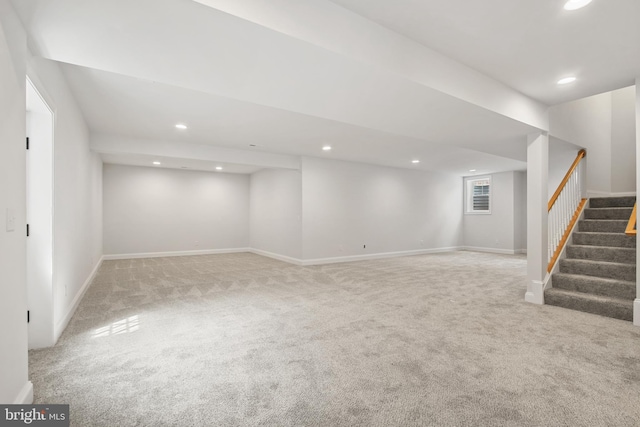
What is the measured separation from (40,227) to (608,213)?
7269 millimetres

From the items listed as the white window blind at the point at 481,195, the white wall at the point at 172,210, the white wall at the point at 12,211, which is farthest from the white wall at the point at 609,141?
the white wall at the point at 172,210

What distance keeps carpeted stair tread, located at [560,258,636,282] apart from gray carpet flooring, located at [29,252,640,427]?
0.71 m

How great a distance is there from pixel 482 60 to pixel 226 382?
3.48 m

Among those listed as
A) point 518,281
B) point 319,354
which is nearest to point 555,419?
point 319,354

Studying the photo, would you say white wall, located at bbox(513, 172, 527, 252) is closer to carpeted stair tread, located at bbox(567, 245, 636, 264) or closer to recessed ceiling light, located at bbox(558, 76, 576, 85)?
carpeted stair tread, located at bbox(567, 245, 636, 264)

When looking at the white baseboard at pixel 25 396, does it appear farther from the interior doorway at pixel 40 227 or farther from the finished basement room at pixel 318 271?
the interior doorway at pixel 40 227

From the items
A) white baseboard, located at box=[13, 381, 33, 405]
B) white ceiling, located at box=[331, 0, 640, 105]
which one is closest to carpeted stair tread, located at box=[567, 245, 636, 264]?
white ceiling, located at box=[331, 0, 640, 105]

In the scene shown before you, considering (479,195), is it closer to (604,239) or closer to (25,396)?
(604,239)

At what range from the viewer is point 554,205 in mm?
4586

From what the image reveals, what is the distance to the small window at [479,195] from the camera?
396 inches

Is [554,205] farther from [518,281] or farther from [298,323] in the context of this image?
[298,323]

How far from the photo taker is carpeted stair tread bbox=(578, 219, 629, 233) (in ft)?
14.7

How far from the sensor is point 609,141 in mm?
5551

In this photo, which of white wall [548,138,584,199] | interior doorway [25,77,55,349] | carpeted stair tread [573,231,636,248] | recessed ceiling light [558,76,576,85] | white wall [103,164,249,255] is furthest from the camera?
white wall [103,164,249,255]
